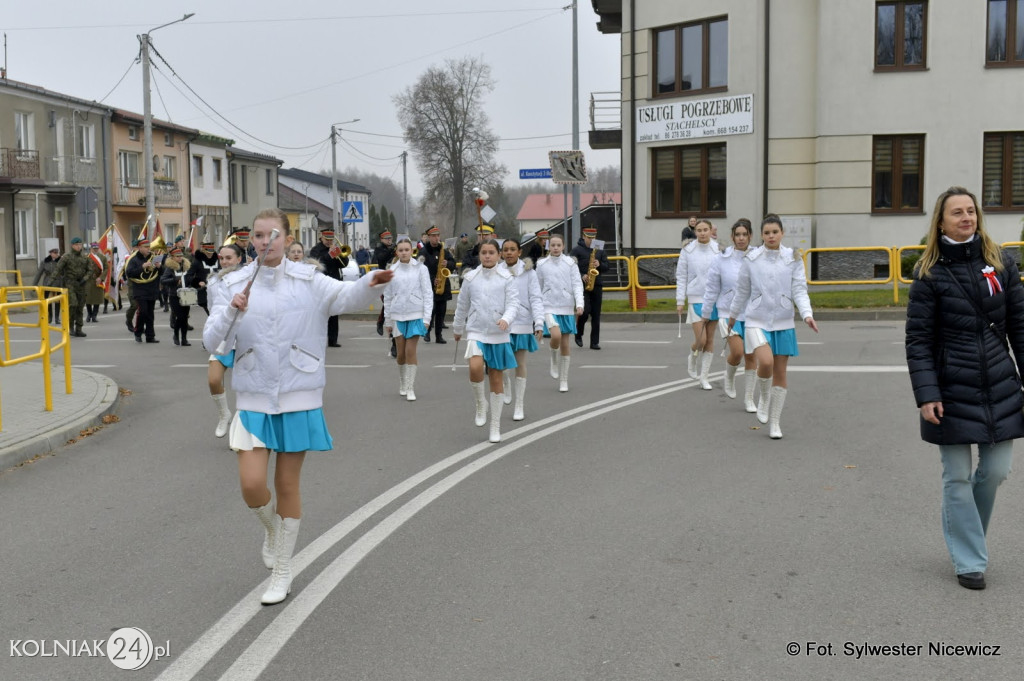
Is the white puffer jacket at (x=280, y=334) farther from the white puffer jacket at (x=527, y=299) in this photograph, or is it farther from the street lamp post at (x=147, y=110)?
the street lamp post at (x=147, y=110)

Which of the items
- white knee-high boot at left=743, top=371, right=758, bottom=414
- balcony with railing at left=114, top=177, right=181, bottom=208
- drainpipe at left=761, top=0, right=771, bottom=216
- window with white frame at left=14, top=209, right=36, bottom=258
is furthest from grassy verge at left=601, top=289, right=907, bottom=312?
balcony with railing at left=114, top=177, right=181, bottom=208

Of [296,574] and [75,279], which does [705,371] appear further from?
[75,279]

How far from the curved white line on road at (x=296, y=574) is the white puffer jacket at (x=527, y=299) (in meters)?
1.20

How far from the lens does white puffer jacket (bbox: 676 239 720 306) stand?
13.5 metres

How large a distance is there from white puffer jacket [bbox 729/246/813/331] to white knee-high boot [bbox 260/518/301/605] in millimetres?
5578

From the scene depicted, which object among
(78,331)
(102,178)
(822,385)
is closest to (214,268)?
(78,331)

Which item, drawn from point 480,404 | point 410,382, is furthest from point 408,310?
point 480,404

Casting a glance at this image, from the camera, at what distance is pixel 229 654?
4.61m

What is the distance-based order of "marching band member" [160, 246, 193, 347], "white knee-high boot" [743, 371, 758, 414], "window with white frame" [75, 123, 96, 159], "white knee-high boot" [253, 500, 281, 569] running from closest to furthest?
"white knee-high boot" [253, 500, 281, 569] → "white knee-high boot" [743, 371, 758, 414] → "marching band member" [160, 246, 193, 347] → "window with white frame" [75, 123, 96, 159]

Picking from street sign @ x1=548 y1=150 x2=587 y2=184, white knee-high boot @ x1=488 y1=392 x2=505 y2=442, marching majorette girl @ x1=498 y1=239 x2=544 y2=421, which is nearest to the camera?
white knee-high boot @ x1=488 y1=392 x2=505 y2=442

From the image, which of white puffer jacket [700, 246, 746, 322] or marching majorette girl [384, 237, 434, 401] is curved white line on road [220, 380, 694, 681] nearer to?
marching majorette girl [384, 237, 434, 401]

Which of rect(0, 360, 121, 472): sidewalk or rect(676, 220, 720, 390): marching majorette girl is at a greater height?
rect(676, 220, 720, 390): marching majorette girl

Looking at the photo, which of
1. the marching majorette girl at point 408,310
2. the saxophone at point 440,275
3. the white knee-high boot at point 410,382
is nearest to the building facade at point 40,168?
the saxophone at point 440,275

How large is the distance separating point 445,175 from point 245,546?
68.6 m
